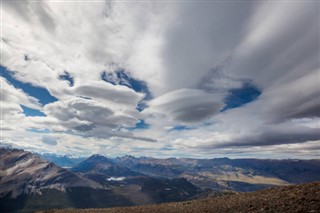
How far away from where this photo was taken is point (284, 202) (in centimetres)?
2541

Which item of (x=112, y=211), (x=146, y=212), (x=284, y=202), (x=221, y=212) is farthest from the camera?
(x=112, y=211)

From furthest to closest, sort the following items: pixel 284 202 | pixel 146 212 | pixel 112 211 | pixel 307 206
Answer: pixel 112 211 → pixel 146 212 → pixel 284 202 → pixel 307 206

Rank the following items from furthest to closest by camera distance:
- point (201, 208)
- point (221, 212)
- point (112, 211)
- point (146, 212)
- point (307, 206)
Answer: point (112, 211), point (146, 212), point (201, 208), point (221, 212), point (307, 206)

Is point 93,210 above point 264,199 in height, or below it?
below

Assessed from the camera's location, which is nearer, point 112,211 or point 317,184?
point 317,184

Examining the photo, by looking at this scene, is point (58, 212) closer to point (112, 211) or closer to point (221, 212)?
point (112, 211)

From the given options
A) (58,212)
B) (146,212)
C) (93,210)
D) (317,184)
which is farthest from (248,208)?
(58,212)

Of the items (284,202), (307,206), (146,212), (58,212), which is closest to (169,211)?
(146,212)

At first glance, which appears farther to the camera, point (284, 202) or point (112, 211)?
point (112, 211)

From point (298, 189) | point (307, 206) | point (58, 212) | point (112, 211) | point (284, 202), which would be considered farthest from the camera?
point (58, 212)

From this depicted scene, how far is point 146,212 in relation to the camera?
1347 inches

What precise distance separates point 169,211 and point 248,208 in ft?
38.1

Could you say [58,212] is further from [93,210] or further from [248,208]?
[248,208]

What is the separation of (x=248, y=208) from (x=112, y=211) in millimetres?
21639
